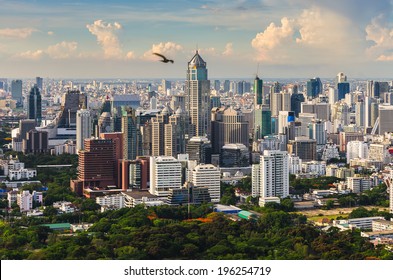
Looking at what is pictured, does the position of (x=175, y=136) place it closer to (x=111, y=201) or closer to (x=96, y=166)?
(x=96, y=166)

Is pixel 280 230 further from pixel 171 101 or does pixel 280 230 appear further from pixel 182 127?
pixel 171 101

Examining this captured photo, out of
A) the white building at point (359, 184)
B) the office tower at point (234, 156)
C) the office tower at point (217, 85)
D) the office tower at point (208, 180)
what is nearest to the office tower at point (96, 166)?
the office tower at point (208, 180)

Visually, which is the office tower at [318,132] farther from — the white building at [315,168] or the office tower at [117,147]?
the office tower at [117,147]

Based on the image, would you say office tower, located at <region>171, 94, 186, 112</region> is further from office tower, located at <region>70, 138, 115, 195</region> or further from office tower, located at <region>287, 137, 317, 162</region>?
office tower, located at <region>70, 138, 115, 195</region>

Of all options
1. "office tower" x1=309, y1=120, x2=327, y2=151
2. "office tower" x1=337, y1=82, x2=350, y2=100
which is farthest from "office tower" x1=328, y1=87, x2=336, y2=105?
"office tower" x1=309, y1=120, x2=327, y2=151

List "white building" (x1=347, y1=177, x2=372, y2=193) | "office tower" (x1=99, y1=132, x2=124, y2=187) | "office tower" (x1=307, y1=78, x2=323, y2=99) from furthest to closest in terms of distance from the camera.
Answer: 1. "office tower" (x1=307, y1=78, x2=323, y2=99)
2. "white building" (x1=347, y1=177, x2=372, y2=193)
3. "office tower" (x1=99, y1=132, x2=124, y2=187)

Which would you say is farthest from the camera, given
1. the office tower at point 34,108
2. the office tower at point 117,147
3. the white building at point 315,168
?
the office tower at point 34,108
